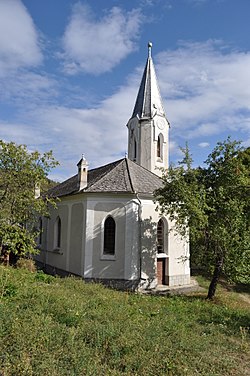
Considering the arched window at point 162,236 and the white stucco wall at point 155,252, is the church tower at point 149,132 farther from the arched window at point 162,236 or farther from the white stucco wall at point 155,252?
the white stucco wall at point 155,252

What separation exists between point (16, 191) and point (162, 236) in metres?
9.98

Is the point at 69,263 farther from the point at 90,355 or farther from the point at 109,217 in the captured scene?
the point at 90,355

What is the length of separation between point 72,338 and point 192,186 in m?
10.7

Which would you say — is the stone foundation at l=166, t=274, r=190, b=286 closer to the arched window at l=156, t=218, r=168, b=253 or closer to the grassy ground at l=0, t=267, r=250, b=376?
the arched window at l=156, t=218, r=168, b=253

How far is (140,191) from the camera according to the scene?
19078 millimetres

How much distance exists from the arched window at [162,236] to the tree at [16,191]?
8.34 metres

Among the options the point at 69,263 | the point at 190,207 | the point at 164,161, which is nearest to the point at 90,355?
the point at 190,207

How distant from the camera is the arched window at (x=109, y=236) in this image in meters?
18.9

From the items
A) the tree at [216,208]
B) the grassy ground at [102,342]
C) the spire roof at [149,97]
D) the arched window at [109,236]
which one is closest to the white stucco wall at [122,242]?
the arched window at [109,236]

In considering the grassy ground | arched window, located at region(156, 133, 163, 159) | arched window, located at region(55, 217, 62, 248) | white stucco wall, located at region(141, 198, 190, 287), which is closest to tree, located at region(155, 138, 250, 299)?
white stucco wall, located at region(141, 198, 190, 287)

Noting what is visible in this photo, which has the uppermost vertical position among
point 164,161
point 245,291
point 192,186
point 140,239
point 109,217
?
point 164,161

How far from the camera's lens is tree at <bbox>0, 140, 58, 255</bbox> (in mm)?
15164

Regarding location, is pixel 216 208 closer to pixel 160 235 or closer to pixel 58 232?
pixel 160 235

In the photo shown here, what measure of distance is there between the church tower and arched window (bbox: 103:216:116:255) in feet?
32.9
